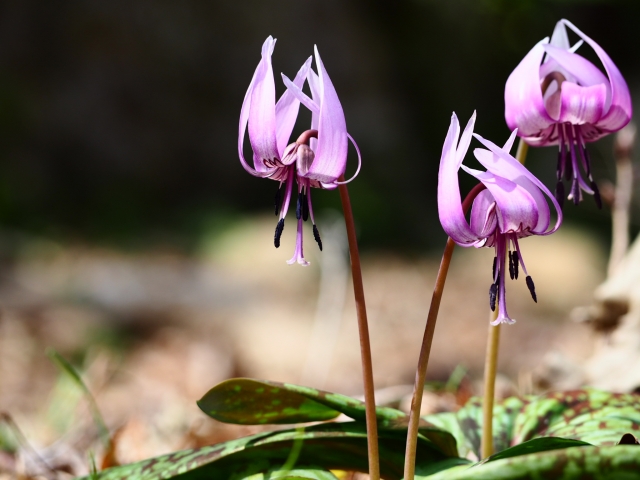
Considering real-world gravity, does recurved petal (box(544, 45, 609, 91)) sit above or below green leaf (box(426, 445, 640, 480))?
above

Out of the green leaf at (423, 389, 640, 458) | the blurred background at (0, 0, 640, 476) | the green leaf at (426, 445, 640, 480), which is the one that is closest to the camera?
the green leaf at (426, 445, 640, 480)

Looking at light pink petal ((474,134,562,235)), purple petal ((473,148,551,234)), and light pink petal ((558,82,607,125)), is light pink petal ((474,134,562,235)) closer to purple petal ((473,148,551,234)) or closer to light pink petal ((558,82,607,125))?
purple petal ((473,148,551,234))

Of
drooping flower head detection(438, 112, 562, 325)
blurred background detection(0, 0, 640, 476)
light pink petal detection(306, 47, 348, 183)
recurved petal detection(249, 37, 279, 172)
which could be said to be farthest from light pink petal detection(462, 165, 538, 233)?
blurred background detection(0, 0, 640, 476)

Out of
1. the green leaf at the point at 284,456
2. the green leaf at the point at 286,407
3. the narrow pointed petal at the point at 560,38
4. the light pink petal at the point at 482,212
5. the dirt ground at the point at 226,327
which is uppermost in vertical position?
the narrow pointed petal at the point at 560,38

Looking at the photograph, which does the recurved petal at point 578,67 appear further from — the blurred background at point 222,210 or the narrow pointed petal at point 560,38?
the blurred background at point 222,210

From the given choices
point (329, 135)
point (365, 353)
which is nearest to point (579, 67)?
point (329, 135)

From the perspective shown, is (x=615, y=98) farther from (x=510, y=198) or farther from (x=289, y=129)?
(x=289, y=129)

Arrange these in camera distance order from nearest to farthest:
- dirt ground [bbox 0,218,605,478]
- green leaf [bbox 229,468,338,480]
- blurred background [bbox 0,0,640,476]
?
1. green leaf [bbox 229,468,338,480]
2. dirt ground [bbox 0,218,605,478]
3. blurred background [bbox 0,0,640,476]

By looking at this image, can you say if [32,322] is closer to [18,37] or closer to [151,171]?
[151,171]

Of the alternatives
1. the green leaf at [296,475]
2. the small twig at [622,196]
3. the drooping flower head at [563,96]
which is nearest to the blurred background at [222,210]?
the small twig at [622,196]
